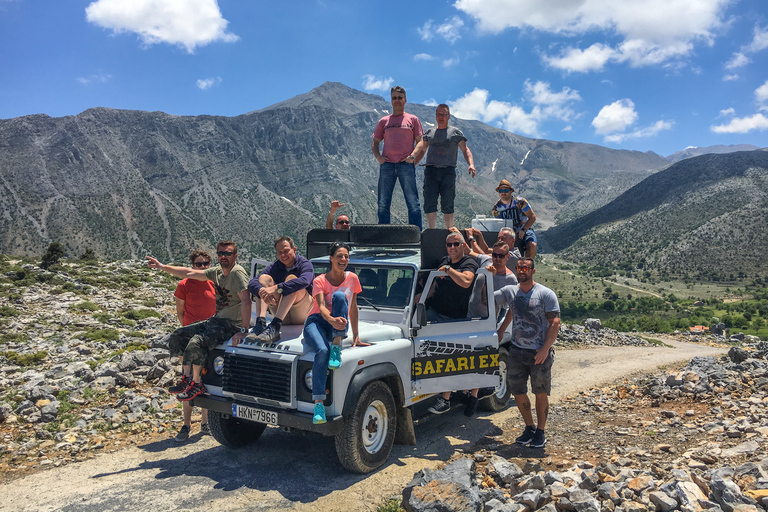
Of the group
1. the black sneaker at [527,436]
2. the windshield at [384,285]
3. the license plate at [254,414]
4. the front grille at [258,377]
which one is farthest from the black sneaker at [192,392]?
the black sneaker at [527,436]

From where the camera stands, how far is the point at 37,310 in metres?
17.6

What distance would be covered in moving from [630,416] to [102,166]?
16038cm

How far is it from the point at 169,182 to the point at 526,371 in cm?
15664

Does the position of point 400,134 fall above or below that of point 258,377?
above

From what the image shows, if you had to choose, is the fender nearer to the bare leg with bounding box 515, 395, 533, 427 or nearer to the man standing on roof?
the bare leg with bounding box 515, 395, 533, 427

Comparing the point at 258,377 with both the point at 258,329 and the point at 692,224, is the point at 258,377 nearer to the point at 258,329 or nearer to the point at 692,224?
the point at 258,329

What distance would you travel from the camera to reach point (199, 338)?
242 inches

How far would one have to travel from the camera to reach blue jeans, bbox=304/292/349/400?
525 cm

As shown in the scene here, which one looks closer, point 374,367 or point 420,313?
point 374,367

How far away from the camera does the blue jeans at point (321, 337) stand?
525 cm

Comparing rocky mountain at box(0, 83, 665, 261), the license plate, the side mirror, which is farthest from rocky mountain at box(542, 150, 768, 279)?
the license plate

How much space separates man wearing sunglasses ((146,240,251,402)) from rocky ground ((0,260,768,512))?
1.85 meters

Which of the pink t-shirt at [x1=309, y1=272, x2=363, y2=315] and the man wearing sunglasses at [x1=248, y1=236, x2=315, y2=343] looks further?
the man wearing sunglasses at [x1=248, y1=236, x2=315, y2=343]

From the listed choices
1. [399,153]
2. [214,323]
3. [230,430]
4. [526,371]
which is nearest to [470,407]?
[526,371]
